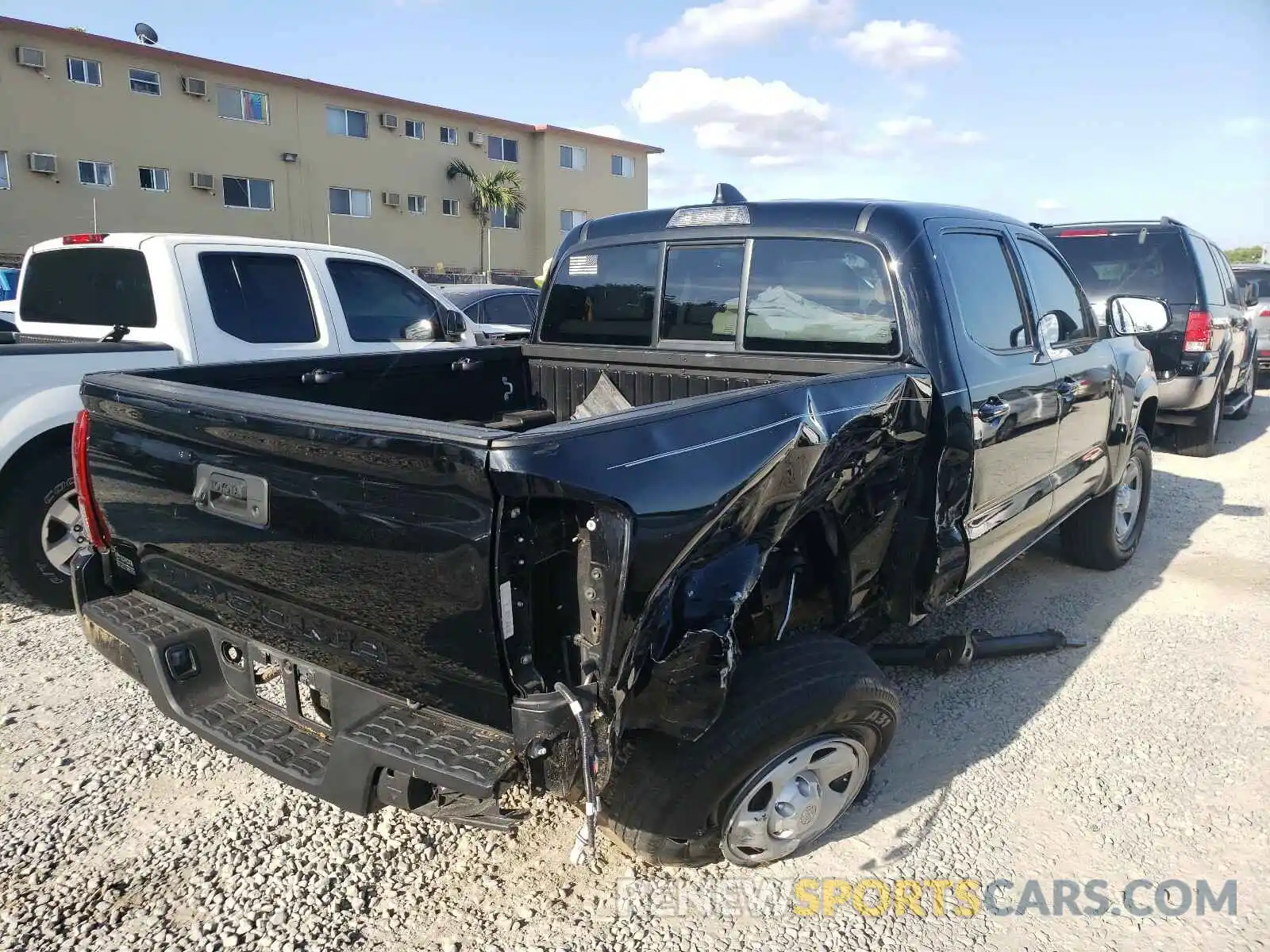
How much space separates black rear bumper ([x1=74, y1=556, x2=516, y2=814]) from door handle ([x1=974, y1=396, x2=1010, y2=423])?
219 centimetres

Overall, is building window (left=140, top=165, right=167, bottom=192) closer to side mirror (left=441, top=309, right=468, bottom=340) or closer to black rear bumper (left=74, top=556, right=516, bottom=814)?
side mirror (left=441, top=309, right=468, bottom=340)

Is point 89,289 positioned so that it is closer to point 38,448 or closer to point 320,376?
point 38,448

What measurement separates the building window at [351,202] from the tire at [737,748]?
92.9 feet

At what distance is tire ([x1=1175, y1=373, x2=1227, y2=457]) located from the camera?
320 inches

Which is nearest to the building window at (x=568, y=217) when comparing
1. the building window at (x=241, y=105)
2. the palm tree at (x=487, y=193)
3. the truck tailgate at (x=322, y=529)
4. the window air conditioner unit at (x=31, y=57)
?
the palm tree at (x=487, y=193)

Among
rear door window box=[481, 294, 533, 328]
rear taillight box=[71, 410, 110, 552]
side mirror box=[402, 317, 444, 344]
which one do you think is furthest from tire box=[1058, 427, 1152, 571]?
rear door window box=[481, 294, 533, 328]

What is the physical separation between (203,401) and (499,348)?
201cm

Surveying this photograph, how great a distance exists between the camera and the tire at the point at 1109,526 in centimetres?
507

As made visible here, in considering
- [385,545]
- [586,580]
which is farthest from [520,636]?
[385,545]

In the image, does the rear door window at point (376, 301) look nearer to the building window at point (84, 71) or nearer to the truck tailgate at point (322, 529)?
the truck tailgate at point (322, 529)

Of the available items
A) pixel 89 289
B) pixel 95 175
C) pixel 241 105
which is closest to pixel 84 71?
pixel 95 175

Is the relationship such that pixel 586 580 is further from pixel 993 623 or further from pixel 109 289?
pixel 109 289

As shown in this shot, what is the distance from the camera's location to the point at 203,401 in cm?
233

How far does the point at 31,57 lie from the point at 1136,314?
2543cm
